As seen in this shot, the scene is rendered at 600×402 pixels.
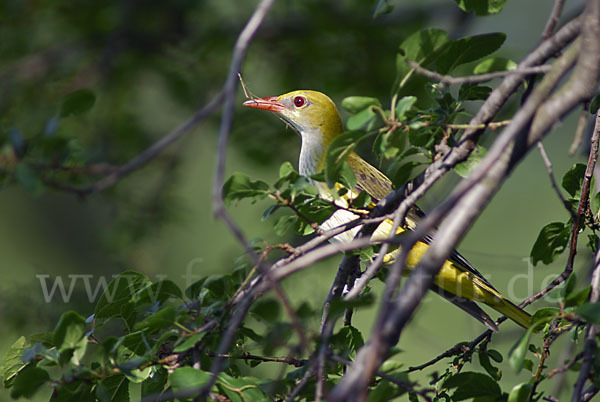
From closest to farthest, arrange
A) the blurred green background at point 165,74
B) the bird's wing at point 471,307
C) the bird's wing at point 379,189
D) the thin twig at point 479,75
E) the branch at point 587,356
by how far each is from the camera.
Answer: the thin twig at point 479,75
the branch at point 587,356
the bird's wing at point 471,307
the bird's wing at point 379,189
the blurred green background at point 165,74

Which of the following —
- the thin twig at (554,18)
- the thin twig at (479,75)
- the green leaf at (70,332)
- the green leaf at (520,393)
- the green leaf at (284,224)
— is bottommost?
the green leaf at (70,332)

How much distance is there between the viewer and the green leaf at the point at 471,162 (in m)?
1.96

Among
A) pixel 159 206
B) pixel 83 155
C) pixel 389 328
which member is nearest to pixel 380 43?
pixel 159 206

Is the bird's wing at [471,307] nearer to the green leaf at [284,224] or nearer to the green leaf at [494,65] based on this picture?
the green leaf at [284,224]

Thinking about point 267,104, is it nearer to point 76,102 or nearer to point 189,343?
point 76,102

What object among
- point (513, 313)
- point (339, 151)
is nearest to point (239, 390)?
point (339, 151)

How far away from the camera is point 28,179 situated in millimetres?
1670

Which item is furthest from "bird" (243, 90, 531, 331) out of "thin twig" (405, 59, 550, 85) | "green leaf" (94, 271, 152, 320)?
"thin twig" (405, 59, 550, 85)

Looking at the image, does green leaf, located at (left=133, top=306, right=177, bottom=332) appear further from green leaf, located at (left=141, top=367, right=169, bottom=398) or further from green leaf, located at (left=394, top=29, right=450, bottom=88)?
green leaf, located at (left=394, top=29, right=450, bottom=88)

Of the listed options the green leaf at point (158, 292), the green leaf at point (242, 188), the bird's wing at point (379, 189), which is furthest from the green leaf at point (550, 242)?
the green leaf at point (158, 292)

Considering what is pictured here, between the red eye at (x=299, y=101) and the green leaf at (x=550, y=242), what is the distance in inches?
79.4

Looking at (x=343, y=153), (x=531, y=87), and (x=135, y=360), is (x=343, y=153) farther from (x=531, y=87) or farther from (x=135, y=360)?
(x=135, y=360)

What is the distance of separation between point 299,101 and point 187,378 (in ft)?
8.61

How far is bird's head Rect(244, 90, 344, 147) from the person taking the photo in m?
4.04
